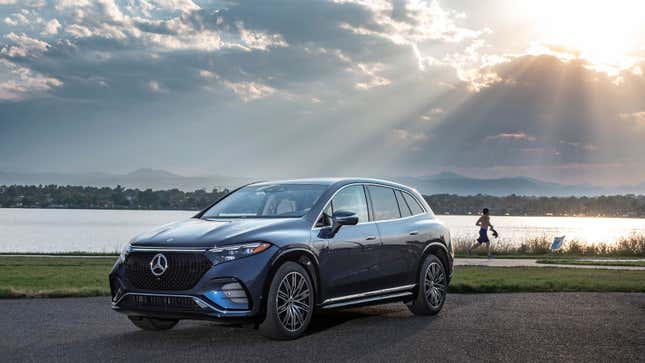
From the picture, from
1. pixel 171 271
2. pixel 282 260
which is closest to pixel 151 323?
pixel 171 271

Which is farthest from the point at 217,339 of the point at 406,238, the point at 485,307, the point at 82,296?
the point at 82,296

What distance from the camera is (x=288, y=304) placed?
28.3 ft

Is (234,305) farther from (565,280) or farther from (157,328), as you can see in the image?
(565,280)

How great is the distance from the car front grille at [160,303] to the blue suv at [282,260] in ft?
0.03

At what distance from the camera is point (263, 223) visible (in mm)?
8930

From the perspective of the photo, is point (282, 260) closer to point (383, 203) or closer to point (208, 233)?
point (208, 233)

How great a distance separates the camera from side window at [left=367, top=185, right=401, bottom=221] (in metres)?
10.5

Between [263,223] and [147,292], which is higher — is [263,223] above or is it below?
above

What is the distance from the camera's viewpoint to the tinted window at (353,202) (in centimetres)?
984

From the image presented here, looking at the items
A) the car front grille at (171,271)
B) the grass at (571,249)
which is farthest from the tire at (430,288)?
the grass at (571,249)

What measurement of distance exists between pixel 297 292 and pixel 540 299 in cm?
601

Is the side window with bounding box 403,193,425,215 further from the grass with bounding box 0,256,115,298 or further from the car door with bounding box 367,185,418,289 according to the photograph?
the grass with bounding box 0,256,115,298

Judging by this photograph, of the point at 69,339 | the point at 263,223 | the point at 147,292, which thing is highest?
the point at 263,223

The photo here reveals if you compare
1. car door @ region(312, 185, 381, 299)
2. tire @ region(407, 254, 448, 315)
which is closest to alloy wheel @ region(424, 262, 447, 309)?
tire @ region(407, 254, 448, 315)
